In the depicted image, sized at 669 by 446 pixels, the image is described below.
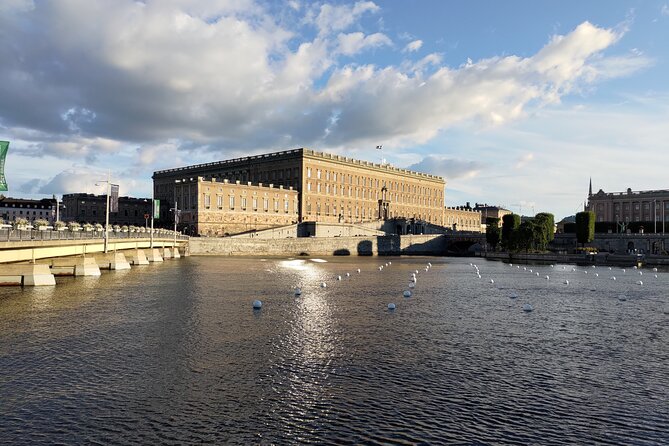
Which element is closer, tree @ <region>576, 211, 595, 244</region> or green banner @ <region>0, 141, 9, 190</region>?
green banner @ <region>0, 141, 9, 190</region>

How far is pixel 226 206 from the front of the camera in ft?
479

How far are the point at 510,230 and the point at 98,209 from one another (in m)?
118

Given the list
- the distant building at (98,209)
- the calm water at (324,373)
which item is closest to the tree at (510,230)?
the distant building at (98,209)

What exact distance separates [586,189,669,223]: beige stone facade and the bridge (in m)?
152

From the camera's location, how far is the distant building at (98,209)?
162500 millimetres

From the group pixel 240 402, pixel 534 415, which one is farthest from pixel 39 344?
pixel 534 415

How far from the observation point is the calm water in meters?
14.3

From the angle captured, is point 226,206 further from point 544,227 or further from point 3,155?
point 3,155

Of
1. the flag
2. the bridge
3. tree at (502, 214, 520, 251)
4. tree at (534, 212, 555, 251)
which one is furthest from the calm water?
tree at (502, 214, 520, 251)

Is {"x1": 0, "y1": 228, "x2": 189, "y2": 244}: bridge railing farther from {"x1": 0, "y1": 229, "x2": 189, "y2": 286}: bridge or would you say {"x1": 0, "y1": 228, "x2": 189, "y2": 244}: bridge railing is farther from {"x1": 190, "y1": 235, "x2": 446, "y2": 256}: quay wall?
{"x1": 190, "y1": 235, "x2": 446, "y2": 256}: quay wall

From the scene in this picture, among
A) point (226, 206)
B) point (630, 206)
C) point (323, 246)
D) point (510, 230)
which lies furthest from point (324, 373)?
point (630, 206)

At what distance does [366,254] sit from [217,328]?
5057 inches

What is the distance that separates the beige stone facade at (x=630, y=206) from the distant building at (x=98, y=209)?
150 meters

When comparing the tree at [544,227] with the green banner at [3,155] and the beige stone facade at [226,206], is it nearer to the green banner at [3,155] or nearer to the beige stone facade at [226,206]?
the beige stone facade at [226,206]
